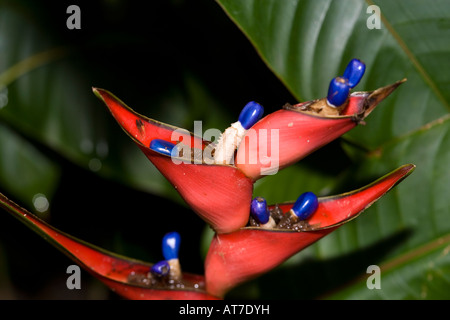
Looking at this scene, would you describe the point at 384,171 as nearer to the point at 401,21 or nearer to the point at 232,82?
the point at 401,21

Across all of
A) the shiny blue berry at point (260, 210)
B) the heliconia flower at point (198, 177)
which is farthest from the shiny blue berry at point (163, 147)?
the shiny blue berry at point (260, 210)

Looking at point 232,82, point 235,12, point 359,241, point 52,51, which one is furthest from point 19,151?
point 359,241

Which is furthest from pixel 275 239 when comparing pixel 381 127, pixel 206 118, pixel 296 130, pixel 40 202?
pixel 40 202

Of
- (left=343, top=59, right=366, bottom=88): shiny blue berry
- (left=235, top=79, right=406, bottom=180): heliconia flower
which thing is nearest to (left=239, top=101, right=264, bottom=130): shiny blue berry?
(left=235, top=79, right=406, bottom=180): heliconia flower

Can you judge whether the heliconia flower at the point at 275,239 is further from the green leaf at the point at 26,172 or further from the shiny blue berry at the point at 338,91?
the green leaf at the point at 26,172

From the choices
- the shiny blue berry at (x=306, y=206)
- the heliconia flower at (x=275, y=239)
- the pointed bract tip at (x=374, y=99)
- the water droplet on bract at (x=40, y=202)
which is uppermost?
the water droplet on bract at (x=40, y=202)

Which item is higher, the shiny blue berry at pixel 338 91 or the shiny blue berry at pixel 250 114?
the shiny blue berry at pixel 250 114

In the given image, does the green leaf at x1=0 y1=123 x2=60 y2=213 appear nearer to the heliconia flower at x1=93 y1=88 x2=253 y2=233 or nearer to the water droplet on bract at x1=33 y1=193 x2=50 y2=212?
the water droplet on bract at x1=33 y1=193 x2=50 y2=212
